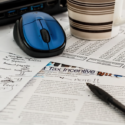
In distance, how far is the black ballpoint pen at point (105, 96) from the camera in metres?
0.34

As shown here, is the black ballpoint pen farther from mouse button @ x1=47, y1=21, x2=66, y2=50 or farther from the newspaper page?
mouse button @ x1=47, y1=21, x2=66, y2=50

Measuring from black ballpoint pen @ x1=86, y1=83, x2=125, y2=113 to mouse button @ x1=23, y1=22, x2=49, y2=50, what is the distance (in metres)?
0.14

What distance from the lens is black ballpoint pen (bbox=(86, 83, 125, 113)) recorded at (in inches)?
13.4

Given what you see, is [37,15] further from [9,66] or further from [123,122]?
[123,122]

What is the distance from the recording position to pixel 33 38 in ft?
1.59

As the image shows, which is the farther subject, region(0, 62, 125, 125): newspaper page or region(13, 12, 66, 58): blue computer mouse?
region(13, 12, 66, 58): blue computer mouse

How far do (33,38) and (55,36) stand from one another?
5 cm

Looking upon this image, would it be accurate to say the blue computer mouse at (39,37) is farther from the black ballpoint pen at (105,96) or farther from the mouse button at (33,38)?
the black ballpoint pen at (105,96)

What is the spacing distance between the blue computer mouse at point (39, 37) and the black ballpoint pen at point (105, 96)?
0.44ft

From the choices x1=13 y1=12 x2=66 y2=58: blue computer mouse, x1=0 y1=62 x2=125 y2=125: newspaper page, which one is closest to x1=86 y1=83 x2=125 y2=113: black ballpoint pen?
x1=0 y1=62 x2=125 y2=125: newspaper page

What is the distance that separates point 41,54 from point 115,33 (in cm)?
21

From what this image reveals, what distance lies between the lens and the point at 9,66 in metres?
0.46

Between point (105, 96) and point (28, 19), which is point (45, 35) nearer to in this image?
point (28, 19)

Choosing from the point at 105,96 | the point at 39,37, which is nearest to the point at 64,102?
the point at 105,96
